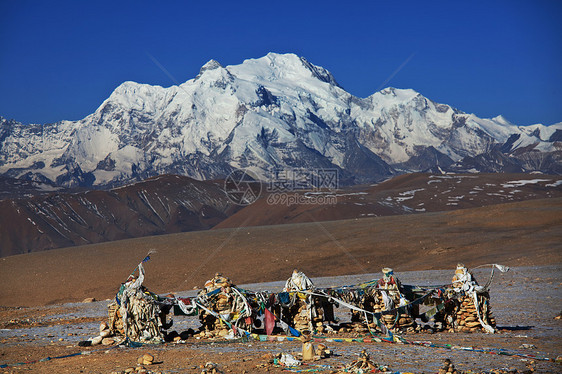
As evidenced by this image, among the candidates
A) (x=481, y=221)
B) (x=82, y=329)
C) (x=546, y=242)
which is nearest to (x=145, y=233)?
(x=481, y=221)

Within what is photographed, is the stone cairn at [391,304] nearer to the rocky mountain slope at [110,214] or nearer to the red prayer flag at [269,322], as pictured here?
the red prayer flag at [269,322]

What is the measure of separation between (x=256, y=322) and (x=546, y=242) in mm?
25635

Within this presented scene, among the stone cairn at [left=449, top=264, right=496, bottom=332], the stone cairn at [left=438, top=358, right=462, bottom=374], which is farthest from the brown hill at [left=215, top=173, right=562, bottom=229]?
the stone cairn at [left=438, top=358, right=462, bottom=374]

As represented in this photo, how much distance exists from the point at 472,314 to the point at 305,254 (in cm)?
2762

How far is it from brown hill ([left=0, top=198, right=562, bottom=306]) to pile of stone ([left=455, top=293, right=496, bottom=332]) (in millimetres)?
15394

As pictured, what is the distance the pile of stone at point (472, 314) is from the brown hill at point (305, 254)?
50.5ft

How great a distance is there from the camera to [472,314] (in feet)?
46.0

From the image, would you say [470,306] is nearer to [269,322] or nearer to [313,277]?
[269,322]

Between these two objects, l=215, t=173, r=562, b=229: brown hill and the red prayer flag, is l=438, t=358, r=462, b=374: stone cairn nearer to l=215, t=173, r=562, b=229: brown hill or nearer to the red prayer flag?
the red prayer flag

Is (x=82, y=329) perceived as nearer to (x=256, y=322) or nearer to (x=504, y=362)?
(x=256, y=322)

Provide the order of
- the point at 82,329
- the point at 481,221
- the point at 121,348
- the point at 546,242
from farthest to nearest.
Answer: the point at 481,221
the point at 546,242
the point at 82,329
the point at 121,348

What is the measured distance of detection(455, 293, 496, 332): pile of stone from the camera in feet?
45.6

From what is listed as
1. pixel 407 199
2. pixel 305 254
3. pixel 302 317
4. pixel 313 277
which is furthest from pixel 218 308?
pixel 407 199

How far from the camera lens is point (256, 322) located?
14.6 metres
